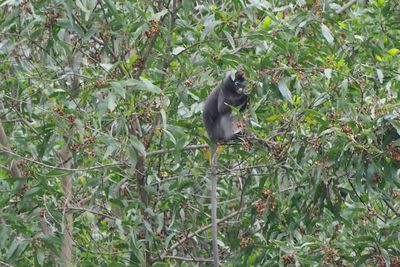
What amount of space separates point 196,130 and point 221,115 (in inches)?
36.7

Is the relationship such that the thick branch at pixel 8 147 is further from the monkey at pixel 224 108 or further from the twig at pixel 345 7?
the twig at pixel 345 7

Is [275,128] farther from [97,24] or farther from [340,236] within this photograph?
[97,24]

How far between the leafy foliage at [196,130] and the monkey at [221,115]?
11 cm

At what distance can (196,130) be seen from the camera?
20.8 feet

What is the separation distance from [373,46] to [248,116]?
1.07m

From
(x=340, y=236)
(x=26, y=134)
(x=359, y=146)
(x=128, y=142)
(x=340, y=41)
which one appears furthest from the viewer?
(x=26, y=134)

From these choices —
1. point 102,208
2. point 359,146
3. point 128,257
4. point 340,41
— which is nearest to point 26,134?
point 102,208

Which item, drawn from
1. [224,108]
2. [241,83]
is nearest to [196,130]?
[241,83]

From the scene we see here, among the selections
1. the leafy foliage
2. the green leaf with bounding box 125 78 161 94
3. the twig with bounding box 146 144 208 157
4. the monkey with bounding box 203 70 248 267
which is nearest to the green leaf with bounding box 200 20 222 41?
the leafy foliage

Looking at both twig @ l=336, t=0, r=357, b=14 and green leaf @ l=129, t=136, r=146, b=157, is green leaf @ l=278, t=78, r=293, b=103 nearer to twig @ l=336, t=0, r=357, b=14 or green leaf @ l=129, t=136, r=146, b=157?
green leaf @ l=129, t=136, r=146, b=157

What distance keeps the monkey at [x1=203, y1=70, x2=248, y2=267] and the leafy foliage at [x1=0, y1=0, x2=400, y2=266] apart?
11 centimetres

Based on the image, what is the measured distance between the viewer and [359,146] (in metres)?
5.10

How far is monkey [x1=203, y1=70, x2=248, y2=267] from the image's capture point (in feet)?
20.1

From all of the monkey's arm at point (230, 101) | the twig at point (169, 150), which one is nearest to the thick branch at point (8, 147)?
the twig at point (169, 150)
